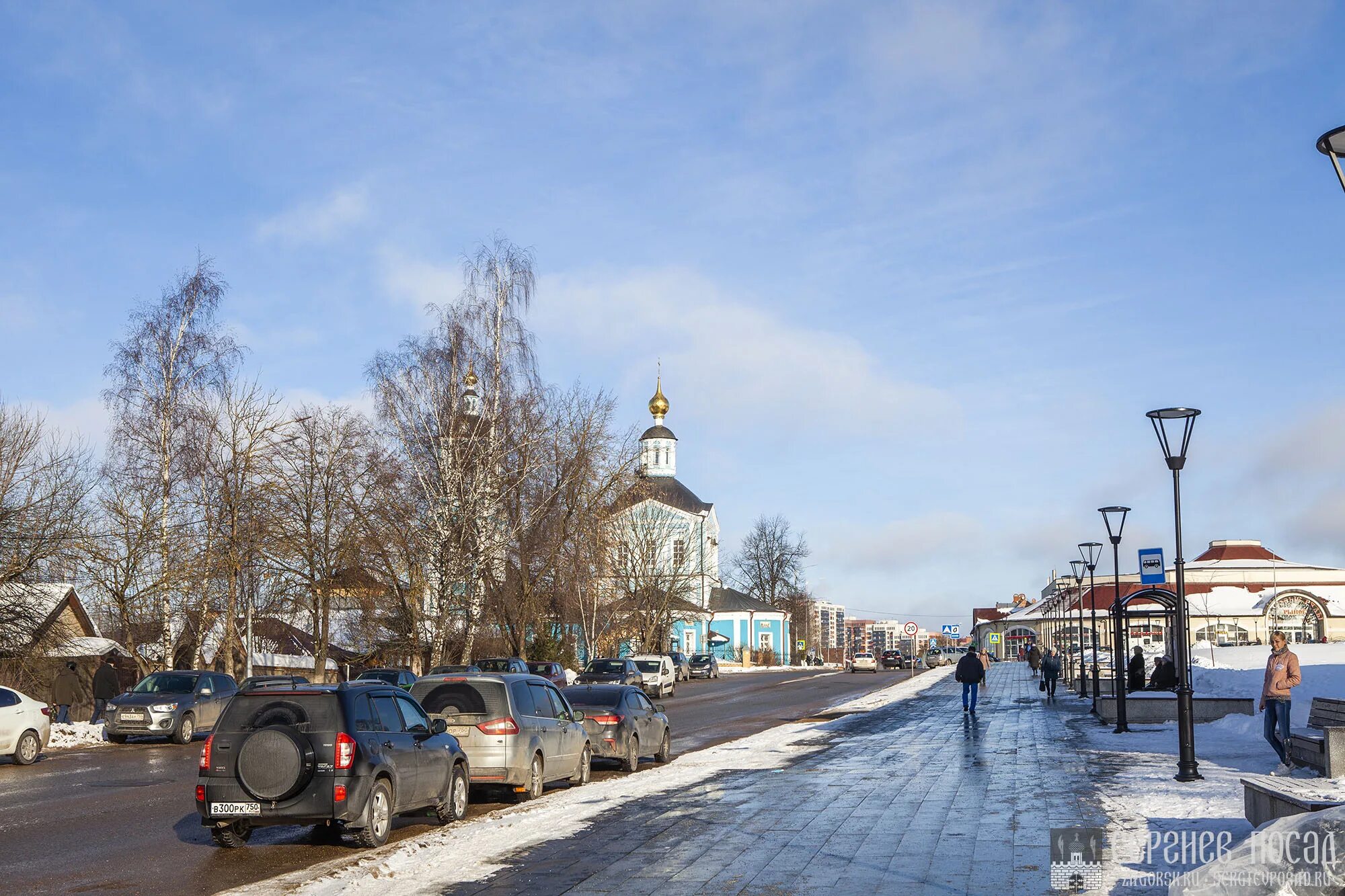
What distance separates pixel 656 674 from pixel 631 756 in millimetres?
29455

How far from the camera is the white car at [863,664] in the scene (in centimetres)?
7569

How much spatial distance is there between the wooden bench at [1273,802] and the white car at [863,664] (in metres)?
64.8

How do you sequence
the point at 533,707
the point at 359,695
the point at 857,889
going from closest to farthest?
the point at 857,889 → the point at 359,695 → the point at 533,707

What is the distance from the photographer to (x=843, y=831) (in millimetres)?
11664

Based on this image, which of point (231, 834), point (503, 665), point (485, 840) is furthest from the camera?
point (503, 665)

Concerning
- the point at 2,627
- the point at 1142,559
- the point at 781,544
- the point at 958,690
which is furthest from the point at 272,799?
the point at 781,544

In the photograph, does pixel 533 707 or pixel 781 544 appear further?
pixel 781 544

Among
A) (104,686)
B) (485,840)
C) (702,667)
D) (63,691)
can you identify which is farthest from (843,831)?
(702,667)

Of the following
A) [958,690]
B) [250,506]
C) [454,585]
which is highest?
[250,506]

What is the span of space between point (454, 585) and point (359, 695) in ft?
91.3

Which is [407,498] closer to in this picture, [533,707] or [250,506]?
[250,506]

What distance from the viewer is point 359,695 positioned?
1212 centimetres

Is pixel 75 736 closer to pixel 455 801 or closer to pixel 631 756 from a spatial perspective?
pixel 631 756

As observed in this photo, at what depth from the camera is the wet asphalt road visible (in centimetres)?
1020
